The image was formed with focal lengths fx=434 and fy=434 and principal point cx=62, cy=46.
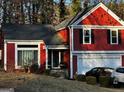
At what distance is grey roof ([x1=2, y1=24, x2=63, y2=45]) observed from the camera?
4775 cm

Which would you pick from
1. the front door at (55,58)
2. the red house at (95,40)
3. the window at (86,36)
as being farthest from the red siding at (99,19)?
the front door at (55,58)

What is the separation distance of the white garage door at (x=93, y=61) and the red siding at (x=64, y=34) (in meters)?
2.95

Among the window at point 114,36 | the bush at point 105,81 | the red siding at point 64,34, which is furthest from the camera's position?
the red siding at point 64,34

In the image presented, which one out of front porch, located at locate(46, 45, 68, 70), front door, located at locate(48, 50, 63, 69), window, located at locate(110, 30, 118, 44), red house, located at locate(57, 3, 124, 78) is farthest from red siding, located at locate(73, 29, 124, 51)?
front door, located at locate(48, 50, 63, 69)

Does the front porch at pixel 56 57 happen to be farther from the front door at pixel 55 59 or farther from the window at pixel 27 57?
the window at pixel 27 57

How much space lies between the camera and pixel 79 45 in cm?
4700

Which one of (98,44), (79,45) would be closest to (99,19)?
(98,44)

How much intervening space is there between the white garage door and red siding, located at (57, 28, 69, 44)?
2954 millimetres

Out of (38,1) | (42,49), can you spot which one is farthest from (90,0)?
(42,49)

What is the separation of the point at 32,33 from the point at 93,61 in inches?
307

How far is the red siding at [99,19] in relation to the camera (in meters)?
47.2

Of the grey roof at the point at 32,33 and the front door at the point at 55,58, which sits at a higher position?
the grey roof at the point at 32,33

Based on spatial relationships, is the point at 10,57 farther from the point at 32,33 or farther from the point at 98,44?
→ the point at 98,44

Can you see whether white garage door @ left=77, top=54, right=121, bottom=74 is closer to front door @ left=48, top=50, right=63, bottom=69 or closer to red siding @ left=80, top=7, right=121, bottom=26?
front door @ left=48, top=50, right=63, bottom=69
